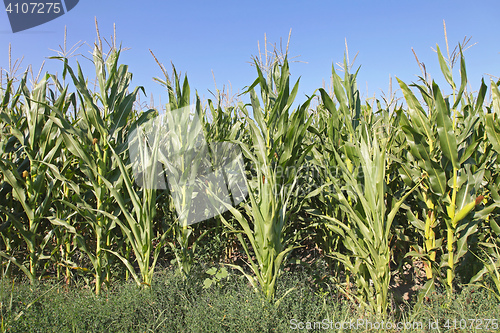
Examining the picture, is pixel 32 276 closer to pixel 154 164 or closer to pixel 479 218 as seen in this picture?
pixel 154 164

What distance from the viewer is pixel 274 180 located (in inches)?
92.8

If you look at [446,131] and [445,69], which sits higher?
[445,69]

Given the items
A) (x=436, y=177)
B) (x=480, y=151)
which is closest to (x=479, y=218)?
(x=436, y=177)

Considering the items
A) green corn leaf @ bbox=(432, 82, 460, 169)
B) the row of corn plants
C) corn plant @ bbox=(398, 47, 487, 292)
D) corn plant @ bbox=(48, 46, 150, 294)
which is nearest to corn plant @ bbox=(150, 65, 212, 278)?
the row of corn plants

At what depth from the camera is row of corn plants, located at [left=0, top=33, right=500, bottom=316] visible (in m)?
2.34

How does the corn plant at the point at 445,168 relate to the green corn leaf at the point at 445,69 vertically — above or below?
below

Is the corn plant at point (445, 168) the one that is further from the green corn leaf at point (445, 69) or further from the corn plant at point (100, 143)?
the corn plant at point (100, 143)

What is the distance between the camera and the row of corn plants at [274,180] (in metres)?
2.34

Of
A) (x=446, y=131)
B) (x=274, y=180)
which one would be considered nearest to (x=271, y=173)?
(x=274, y=180)

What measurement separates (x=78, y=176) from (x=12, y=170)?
0.51 metres

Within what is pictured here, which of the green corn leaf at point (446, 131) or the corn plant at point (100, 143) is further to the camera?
the corn plant at point (100, 143)

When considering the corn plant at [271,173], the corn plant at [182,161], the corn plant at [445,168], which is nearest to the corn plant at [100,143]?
the corn plant at [182,161]

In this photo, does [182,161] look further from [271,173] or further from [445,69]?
[445,69]

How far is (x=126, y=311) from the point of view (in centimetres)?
218
